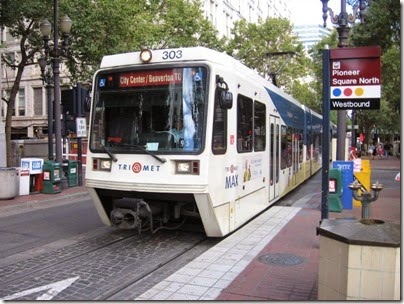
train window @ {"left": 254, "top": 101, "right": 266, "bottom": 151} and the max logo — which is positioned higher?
train window @ {"left": 254, "top": 101, "right": 266, "bottom": 151}

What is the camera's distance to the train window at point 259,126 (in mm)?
9195

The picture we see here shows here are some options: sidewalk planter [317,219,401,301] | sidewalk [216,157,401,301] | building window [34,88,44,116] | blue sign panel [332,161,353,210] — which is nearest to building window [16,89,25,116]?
building window [34,88,44,116]

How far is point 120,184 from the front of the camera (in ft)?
23.6

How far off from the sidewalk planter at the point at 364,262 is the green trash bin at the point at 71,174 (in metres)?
13.5

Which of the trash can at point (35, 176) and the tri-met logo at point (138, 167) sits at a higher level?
the tri-met logo at point (138, 167)

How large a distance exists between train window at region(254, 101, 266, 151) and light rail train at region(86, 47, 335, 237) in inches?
33.2

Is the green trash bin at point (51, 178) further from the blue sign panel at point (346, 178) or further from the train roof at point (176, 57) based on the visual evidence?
the blue sign panel at point (346, 178)

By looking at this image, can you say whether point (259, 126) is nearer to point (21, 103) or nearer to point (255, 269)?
point (255, 269)

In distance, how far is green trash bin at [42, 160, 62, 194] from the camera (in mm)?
14125

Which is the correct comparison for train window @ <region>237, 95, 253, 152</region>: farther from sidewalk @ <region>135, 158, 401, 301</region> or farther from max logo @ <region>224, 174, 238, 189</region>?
sidewalk @ <region>135, 158, 401, 301</region>

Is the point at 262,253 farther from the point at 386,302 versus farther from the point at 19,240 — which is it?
the point at 19,240

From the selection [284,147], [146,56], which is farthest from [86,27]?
[146,56]

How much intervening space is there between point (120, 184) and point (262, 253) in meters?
2.44

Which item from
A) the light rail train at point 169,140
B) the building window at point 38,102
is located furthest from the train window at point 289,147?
the building window at point 38,102
